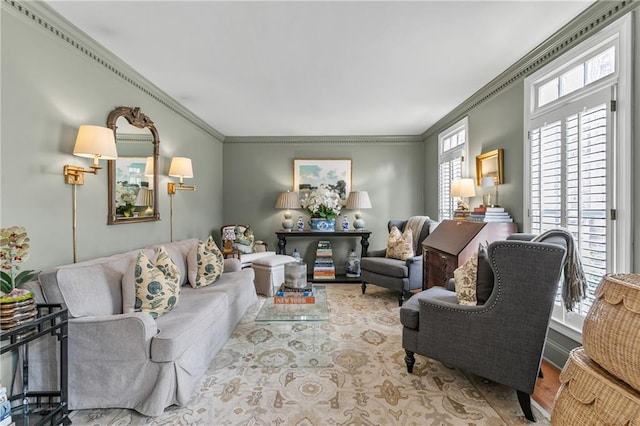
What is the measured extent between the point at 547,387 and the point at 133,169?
3.86 meters

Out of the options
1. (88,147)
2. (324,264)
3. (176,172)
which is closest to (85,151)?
Result: (88,147)

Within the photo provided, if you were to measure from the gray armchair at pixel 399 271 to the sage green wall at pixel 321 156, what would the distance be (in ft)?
4.21

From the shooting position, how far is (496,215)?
2.92 meters

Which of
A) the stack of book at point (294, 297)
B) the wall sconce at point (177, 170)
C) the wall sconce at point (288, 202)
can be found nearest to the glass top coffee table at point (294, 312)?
the stack of book at point (294, 297)

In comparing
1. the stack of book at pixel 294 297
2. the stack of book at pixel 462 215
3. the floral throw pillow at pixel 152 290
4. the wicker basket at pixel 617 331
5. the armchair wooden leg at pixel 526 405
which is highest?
the stack of book at pixel 462 215

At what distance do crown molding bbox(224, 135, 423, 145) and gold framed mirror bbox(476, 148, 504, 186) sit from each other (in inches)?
82.7

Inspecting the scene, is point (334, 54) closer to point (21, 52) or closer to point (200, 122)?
point (21, 52)

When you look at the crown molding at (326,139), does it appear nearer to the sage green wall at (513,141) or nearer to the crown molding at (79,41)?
the sage green wall at (513,141)

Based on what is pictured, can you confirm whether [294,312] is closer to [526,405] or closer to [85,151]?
[526,405]

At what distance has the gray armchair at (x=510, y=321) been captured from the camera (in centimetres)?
170

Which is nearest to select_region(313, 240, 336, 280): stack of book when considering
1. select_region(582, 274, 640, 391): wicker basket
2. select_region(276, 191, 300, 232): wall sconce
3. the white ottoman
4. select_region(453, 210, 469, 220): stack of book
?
select_region(276, 191, 300, 232): wall sconce

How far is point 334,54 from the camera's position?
256cm

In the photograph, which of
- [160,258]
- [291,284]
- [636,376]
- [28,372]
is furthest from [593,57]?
[28,372]

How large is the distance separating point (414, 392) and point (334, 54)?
2.66 metres
